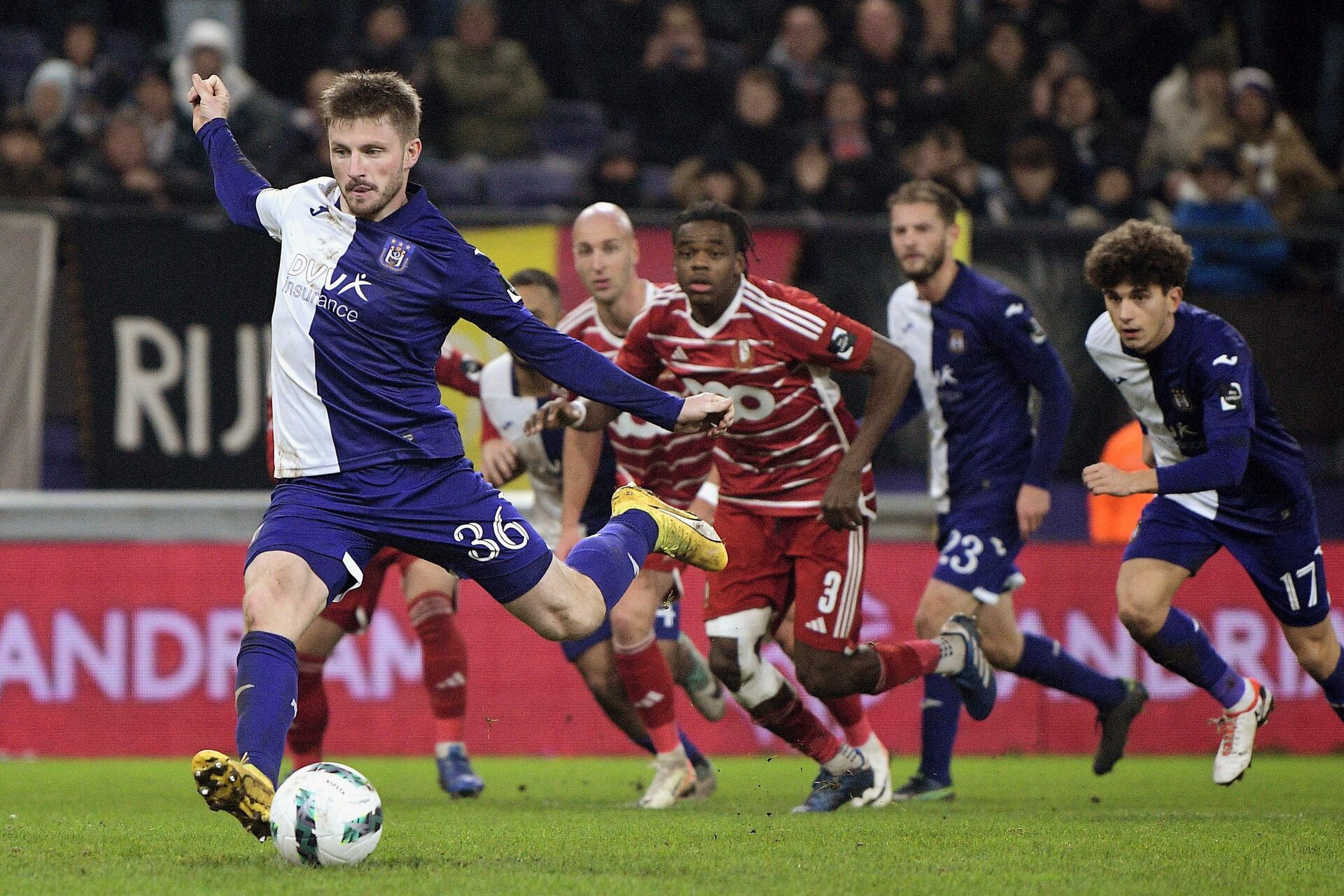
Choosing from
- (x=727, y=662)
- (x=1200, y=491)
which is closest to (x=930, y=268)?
(x=1200, y=491)

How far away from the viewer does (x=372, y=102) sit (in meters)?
5.21

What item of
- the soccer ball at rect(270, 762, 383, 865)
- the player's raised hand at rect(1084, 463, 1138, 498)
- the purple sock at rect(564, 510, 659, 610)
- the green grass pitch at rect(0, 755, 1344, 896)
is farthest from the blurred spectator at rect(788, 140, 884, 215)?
the soccer ball at rect(270, 762, 383, 865)

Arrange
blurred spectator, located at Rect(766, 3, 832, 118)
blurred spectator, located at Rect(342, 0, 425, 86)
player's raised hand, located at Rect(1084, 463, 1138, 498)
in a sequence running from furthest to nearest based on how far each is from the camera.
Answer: blurred spectator, located at Rect(766, 3, 832, 118), blurred spectator, located at Rect(342, 0, 425, 86), player's raised hand, located at Rect(1084, 463, 1138, 498)

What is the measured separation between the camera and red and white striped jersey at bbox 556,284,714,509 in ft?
25.0

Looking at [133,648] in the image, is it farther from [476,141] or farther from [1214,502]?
[1214,502]

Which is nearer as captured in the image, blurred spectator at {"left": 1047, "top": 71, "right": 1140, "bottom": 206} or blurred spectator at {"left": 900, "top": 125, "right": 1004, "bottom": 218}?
blurred spectator at {"left": 900, "top": 125, "right": 1004, "bottom": 218}

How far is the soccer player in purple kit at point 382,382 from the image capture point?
5.18 metres

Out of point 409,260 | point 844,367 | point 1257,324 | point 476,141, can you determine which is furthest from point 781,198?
point 409,260

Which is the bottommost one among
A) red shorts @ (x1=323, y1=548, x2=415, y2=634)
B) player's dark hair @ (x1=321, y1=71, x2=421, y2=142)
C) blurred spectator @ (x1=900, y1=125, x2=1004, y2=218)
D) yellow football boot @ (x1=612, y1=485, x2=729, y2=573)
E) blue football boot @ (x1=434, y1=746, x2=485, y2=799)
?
blue football boot @ (x1=434, y1=746, x2=485, y2=799)

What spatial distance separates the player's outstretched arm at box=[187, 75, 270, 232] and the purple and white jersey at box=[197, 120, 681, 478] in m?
0.13

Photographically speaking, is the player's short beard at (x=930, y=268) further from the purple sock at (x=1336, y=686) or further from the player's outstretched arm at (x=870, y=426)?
the purple sock at (x=1336, y=686)

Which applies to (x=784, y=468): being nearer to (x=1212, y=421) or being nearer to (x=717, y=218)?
(x=717, y=218)

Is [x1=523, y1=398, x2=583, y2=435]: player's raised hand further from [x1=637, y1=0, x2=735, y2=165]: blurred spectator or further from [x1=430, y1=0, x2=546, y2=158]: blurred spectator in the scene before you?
[x1=637, y1=0, x2=735, y2=165]: blurred spectator

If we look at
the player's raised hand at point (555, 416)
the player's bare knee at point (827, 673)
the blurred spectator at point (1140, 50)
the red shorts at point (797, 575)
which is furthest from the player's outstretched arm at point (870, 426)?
the blurred spectator at point (1140, 50)
